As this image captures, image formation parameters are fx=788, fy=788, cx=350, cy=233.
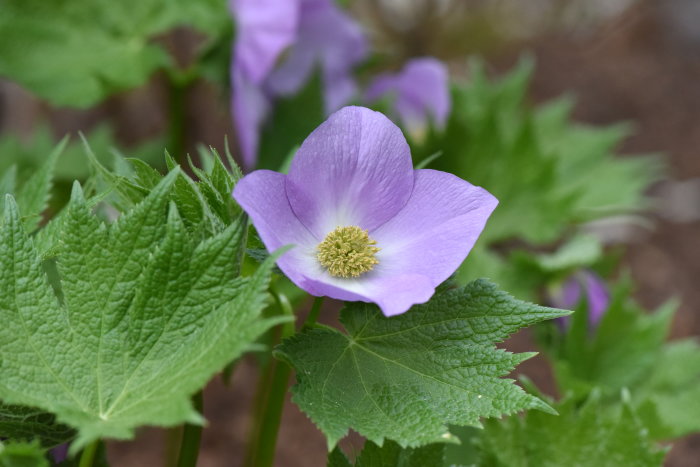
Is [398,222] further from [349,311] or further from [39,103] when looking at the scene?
[39,103]

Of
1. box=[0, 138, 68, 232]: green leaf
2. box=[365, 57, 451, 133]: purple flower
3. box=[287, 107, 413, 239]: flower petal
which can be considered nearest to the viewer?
box=[287, 107, 413, 239]: flower petal

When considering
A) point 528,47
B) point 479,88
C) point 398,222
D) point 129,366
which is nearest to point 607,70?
point 528,47

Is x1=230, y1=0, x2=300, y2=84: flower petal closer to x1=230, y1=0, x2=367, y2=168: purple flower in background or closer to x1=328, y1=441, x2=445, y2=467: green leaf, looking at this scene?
x1=230, y1=0, x2=367, y2=168: purple flower in background

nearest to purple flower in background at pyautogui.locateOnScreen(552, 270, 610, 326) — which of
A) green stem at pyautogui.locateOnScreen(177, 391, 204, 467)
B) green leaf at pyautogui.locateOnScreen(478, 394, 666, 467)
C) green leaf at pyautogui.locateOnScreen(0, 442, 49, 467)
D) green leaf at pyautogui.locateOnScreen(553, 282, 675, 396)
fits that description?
green leaf at pyautogui.locateOnScreen(553, 282, 675, 396)

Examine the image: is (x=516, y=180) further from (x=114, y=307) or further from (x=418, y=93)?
(x=114, y=307)

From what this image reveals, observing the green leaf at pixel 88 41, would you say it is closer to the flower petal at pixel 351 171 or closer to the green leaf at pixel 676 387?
the flower petal at pixel 351 171

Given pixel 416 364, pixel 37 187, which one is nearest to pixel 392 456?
pixel 416 364

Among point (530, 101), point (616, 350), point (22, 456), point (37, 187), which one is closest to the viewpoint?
point (22, 456)
